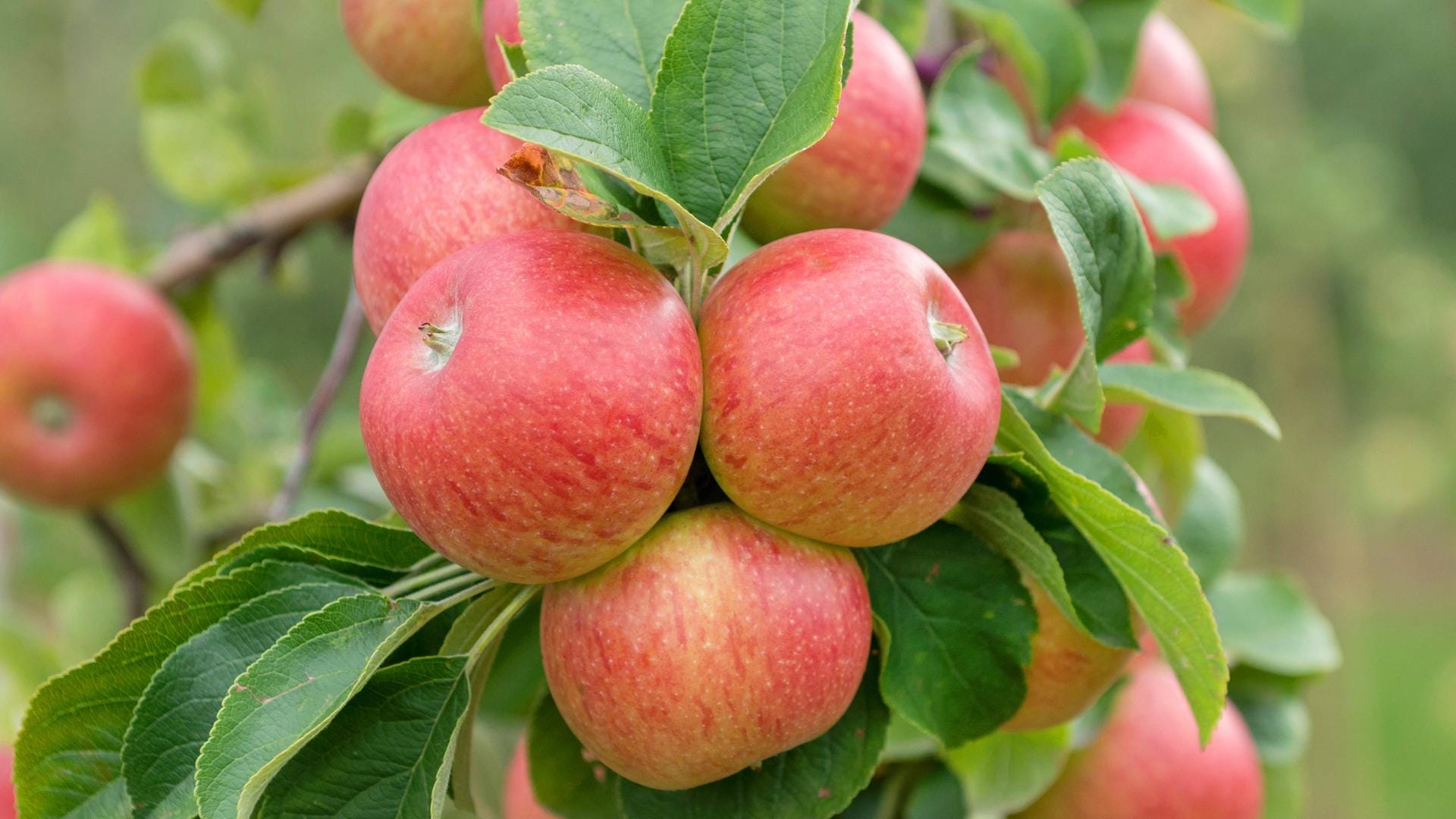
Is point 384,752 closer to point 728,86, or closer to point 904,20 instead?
point 728,86

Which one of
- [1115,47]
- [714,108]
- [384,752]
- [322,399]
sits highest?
[714,108]

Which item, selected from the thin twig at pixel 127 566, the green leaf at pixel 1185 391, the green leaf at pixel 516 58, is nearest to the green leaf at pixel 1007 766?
the green leaf at pixel 1185 391

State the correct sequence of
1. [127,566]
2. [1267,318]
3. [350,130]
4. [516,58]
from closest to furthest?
[516,58] → [350,130] → [127,566] → [1267,318]

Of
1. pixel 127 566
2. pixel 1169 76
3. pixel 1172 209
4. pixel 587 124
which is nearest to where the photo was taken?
pixel 587 124

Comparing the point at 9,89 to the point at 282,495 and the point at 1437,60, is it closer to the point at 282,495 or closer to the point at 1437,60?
the point at 282,495

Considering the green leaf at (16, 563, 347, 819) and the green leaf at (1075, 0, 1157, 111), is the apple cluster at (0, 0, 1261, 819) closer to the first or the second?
the green leaf at (16, 563, 347, 819)

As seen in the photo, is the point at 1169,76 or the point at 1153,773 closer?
the point at 1153,773

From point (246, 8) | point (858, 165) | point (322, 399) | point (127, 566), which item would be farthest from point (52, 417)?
point (858, 165)
